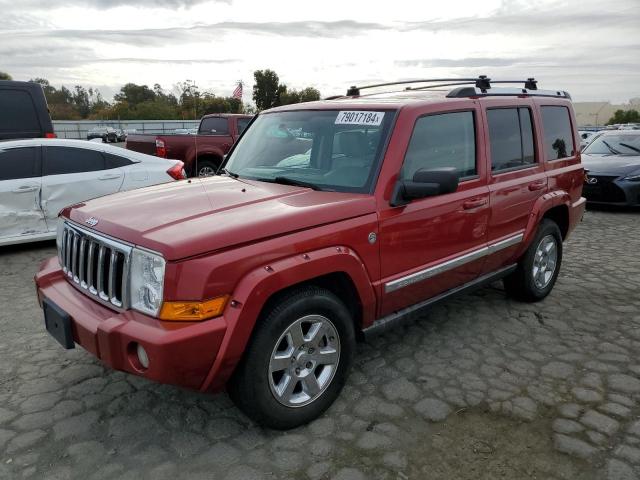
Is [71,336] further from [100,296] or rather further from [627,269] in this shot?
[627,269]

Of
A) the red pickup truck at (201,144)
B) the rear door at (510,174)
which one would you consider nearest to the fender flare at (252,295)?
the rear door at (510,174)

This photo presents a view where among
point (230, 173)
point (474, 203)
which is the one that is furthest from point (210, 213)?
point (474, 203)

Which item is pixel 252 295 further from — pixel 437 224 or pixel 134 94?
pixel 134 94

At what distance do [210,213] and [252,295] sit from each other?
1.98 feet

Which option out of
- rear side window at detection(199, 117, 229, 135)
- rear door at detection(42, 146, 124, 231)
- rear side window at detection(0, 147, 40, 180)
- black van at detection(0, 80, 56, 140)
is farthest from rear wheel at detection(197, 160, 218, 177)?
rear side window at detection(0, 147, 40, 180)

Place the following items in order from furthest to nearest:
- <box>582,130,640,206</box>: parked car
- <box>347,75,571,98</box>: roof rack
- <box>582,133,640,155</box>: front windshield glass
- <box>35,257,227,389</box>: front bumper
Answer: <box>582,133,640,155</box>: front windshield glass < <box>582,130,640,206</box>: parked car < <box>347,75,571,98</box>: roof rack < <box>35,257,227,389</box>: front bumper

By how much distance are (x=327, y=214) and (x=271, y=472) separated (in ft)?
4.53

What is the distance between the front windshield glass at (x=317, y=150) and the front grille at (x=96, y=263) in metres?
1.25

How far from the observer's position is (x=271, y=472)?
8.60 ft

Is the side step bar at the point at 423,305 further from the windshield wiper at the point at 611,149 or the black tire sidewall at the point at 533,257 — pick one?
the windshield wiper at the point at 611,149

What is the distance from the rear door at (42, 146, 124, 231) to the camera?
6.57 meters

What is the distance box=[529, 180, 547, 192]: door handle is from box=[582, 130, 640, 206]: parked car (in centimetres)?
487

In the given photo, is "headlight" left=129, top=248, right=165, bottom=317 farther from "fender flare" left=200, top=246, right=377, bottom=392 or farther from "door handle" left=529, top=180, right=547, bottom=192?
"door handle" left=529, top=180, right=547, bottom=192

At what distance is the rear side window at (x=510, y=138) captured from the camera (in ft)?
13.3
